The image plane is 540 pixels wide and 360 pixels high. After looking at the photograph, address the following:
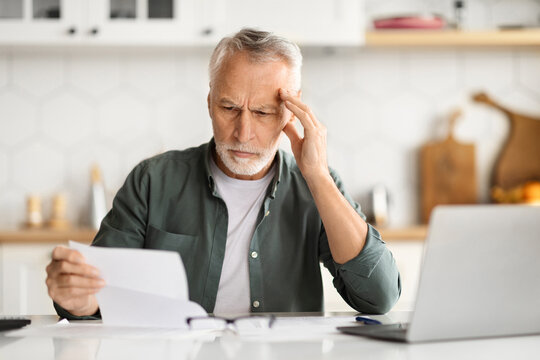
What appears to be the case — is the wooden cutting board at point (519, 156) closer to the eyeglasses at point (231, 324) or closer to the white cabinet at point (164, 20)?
the white cabinet at point (164, 20)

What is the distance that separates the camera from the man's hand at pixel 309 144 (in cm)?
162

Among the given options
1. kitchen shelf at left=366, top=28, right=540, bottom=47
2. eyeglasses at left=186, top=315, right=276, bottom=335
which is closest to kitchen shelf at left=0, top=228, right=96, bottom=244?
kitchen shelf at left=366, top=28, right=540, bottom=47

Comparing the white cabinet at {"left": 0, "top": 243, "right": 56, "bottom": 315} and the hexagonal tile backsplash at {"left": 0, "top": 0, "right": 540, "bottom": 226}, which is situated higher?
the hexagonal tile backsplash at {"left": 0, "top": 0, "right": 540, "bottom": 226}

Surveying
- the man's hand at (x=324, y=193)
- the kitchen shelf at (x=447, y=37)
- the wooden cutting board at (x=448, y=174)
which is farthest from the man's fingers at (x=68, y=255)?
the wooden cutting board at (x=448, y=174)

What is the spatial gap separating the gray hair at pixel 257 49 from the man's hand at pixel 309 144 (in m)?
0.10

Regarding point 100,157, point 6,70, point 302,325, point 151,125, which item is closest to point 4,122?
point 6,70

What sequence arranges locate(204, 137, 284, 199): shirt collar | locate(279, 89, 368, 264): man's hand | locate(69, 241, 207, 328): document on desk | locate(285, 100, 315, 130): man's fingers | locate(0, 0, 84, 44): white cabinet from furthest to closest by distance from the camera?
locate(0, 0, 84, 44): white cabinet → locate(204, 137, 284, 199): shirt collar → locate(285, 100, 315, 130): man's fingers → locate(279, 89, 368, 264): man's hand → locate(69, 241, 207, 328): document on desk

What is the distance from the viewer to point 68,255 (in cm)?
121

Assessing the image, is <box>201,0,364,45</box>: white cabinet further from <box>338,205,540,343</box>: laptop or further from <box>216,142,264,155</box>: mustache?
<box>338,205,540,343</box>: laptop

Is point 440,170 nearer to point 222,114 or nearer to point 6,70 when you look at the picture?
point 222,114

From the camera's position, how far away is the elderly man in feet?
5.36

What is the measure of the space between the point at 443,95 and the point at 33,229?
2.04 metres

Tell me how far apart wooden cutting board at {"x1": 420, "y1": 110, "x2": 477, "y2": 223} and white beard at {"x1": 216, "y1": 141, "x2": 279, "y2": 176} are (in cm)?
175

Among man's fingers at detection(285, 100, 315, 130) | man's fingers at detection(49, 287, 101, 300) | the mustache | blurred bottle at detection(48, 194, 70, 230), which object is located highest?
man's fingers at detection(285, 100, 315, 130)
